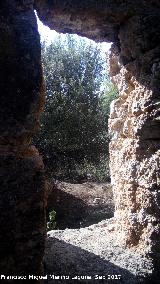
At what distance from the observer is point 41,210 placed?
2.80 meters

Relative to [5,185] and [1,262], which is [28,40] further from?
[1,262]

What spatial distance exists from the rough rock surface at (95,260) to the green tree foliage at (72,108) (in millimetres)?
5303

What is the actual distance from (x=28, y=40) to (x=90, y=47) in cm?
849

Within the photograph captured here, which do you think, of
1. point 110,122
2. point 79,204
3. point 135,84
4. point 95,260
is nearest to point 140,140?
point 135,84

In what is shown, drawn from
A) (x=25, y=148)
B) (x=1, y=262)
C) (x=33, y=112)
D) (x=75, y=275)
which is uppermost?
(x=33, y=112)

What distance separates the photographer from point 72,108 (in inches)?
399

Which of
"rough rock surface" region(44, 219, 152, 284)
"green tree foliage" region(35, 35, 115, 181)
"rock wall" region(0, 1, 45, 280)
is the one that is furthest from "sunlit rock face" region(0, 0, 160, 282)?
"green tree foliage" region(35, 35, 115, 181)

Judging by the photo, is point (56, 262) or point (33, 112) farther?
point (56, 262)

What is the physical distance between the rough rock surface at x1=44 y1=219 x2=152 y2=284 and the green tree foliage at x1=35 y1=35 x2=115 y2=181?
530 centimetres

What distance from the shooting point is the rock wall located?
2.67 meters

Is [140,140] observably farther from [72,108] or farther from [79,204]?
[72,108]

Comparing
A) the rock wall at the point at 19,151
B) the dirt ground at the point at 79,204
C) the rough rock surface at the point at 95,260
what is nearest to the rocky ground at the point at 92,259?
the rough rock surface at the point at 95,260

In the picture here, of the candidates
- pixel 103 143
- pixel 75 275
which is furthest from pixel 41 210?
pixel 103 143

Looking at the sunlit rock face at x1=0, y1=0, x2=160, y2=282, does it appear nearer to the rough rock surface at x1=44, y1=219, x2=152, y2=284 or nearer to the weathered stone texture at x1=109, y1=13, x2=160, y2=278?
the weathered stone texture at x1=109, y1=13, x2=160, y2=278
